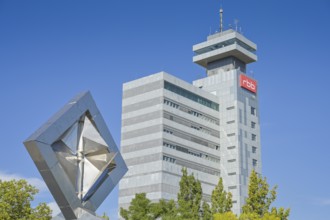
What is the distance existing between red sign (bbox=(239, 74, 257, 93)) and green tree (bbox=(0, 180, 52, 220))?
75.5 m

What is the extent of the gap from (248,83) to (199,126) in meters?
18.6

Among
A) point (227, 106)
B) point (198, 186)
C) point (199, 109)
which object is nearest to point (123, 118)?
point (199, 109)

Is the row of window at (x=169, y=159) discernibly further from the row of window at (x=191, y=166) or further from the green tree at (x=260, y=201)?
the green tree at (x=260, y=201)

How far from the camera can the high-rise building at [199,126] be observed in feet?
319

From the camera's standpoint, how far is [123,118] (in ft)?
339

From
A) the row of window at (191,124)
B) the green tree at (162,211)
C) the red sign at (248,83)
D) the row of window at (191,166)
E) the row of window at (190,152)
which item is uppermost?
the red sign at (248,83)

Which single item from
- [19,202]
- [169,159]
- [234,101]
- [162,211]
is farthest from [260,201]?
[234,101]

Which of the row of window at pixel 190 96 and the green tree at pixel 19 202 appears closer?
the green tree at pixel 19 202

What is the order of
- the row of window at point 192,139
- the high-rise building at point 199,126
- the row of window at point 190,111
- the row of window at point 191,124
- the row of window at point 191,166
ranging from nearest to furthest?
the row of window at point 191,166 < the high-rise building at point 199,126 < the row of window at point 192,139 < the row of window at point 191,124 < the row of window at point 190,111

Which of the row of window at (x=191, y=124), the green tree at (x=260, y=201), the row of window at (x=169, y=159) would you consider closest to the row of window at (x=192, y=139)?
the row of window at (x=191, y=124)

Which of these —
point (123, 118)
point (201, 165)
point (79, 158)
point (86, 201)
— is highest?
point (123, 118)

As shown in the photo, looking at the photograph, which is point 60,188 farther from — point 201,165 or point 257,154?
point 257,154

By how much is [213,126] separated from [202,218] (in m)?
59.7

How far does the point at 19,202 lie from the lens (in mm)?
44969
